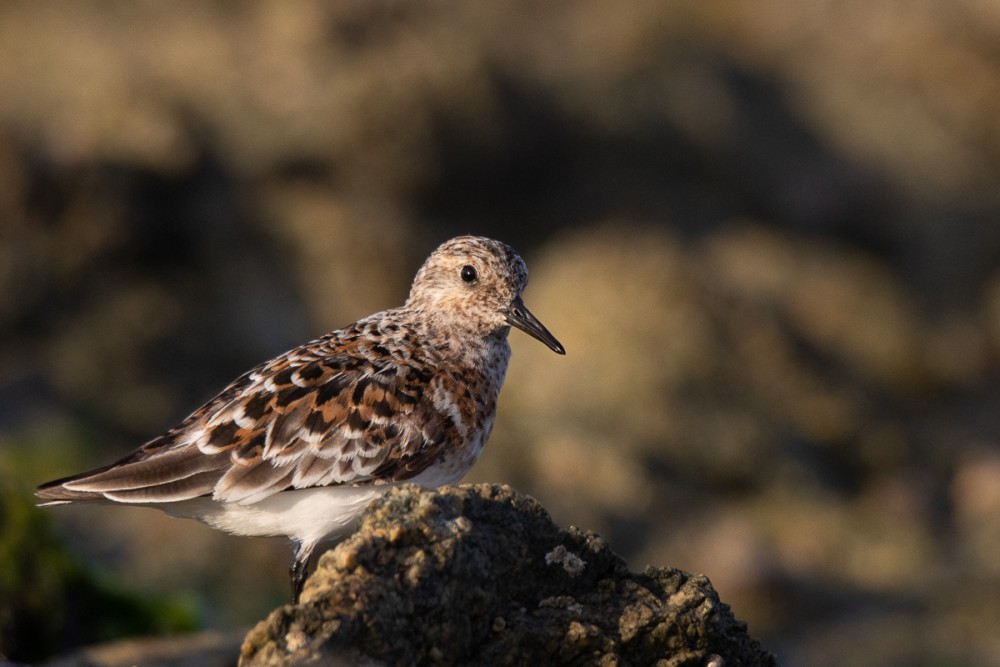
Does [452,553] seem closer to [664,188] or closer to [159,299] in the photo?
[159,299]

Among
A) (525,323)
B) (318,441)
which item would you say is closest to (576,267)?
(525,323)

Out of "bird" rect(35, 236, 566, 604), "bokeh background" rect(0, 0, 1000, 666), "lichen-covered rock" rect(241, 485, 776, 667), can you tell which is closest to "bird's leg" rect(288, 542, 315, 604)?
"bird" rect(35, 236, 566, 604)

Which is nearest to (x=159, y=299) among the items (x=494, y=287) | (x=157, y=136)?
(x=157, y=136)

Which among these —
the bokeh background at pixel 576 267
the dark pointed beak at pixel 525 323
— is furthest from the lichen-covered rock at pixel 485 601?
the bokeh background at pixel 576 267

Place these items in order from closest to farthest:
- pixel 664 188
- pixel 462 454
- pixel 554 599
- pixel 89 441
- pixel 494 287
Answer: pixel 554 599, pixel 462 454, pixel 494 287, pixel 89 441, pixel 664 188

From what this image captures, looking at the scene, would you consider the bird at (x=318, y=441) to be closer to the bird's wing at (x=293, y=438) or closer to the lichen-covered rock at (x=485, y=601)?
the bird's wing at (x=293, y=438)

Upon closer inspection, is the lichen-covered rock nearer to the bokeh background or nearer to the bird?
the bird
